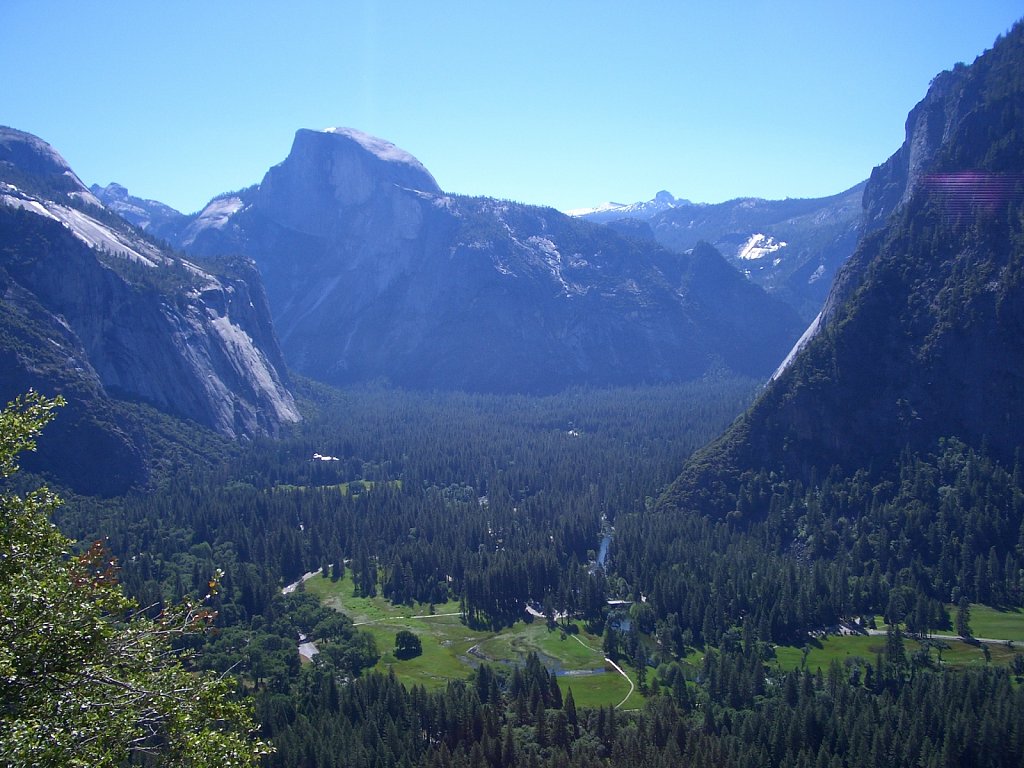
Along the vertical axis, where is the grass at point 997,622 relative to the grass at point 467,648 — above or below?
above

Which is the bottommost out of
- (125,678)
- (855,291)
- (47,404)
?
(125,678)

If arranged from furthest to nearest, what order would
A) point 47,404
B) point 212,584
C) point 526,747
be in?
1. point 526,747
2. point 47,404
3. point 212,584

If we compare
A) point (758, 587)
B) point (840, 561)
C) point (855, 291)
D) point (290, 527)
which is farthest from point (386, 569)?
point (855, 291)

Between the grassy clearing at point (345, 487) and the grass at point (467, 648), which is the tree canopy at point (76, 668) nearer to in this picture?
the grass at point (467, 648)

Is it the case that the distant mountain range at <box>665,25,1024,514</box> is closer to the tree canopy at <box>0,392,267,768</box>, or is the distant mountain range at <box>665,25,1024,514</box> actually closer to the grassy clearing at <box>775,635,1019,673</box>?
the grassy clearing at <box>775,635,1019,673</box>

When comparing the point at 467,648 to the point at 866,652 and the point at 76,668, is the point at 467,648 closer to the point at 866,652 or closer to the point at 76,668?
the point at 866,652

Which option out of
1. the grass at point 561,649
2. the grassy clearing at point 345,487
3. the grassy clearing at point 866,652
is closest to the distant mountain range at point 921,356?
the grass at point 561,649

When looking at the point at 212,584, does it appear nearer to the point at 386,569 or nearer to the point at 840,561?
the point at 386,569
